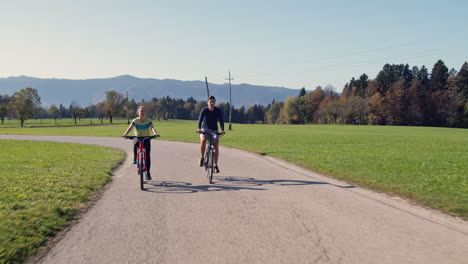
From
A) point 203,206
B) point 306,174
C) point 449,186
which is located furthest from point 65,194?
point 449,186

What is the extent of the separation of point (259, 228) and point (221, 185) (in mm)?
3702

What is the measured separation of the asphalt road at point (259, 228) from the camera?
12.9 feet

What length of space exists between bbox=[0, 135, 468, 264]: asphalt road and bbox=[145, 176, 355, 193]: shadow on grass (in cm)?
7

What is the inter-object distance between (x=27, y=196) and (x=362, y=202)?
678 centimetres

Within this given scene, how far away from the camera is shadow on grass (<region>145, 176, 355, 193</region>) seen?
26.3 feet

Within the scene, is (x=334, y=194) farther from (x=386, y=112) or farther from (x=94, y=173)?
(x=386, y=112)

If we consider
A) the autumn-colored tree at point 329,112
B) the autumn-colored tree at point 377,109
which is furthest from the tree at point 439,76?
the autumn-colored tree at point 329,112


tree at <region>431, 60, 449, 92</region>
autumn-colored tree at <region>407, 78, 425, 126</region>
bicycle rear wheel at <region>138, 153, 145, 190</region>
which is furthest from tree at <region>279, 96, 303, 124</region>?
bicycle rear wheel at <region>138, 153, 145, 190</region>

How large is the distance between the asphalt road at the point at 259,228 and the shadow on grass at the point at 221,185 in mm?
71

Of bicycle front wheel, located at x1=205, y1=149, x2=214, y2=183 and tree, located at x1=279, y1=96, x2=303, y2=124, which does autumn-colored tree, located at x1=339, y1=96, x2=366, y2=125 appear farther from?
bicycle front wheel, located at x1=205, y1=149, x2=214, y2=183

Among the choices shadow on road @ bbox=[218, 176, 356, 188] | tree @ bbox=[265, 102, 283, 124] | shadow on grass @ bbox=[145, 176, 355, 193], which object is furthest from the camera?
tree @ bbox=[265, 102, 283, 124]

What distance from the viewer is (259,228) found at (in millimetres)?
4949

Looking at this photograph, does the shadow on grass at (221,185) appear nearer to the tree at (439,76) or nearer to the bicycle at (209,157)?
the bicycle at (209,157)

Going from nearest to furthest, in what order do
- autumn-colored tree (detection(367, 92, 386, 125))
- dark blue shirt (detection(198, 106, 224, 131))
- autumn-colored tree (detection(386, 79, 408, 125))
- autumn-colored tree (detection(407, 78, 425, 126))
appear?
dark blue shirt (detection(198, 106, 224, 131)) → autumn-colored tree (detection(407, 78, 425, 126)) → autumn-colored tree (detection(386, 79, 408, 125)) → autumn-colored tree (detection(367, 92, 386, 125))
